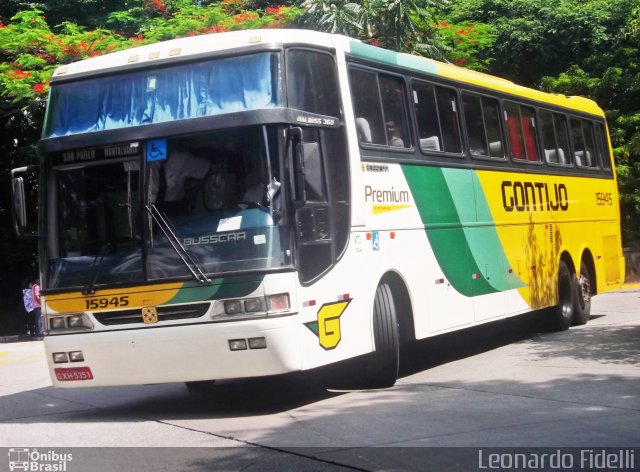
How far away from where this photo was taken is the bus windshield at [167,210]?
969cm

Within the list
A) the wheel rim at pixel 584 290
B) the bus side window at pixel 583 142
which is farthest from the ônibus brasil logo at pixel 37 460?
the bus side window at pixel 583 142

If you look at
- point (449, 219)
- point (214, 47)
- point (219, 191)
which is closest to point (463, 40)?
point (449, 219)

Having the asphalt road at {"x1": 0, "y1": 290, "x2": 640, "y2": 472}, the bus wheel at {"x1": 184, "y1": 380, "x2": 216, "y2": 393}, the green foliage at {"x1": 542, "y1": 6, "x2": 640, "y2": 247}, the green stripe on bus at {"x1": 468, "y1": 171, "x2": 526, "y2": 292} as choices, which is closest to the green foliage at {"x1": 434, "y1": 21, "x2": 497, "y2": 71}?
the green foliage at {"x1": 542, "y1": 6, "x2": 640, "y2": 247}

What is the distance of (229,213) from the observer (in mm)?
9750

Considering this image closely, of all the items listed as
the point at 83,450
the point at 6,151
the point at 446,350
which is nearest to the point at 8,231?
the point at 6,151

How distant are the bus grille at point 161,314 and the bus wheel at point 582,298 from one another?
358 inches

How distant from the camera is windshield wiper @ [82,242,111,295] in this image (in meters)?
10.1

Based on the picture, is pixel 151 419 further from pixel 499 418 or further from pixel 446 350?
pixel 446 350

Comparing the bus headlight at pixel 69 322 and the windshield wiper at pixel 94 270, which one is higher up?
the windshield wiper at pixel 94 270

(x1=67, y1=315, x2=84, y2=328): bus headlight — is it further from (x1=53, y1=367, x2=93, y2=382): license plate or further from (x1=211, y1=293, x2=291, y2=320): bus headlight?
(x1=211, y1=293, x2=291, y2=320): bus headlight

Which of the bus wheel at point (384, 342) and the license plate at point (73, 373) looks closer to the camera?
the license plate at point (73, 373)

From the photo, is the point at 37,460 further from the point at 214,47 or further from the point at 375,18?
the point at 375,18

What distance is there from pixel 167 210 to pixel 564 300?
876 centimetres

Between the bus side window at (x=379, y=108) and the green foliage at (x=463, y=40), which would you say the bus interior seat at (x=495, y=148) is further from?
the green foliage at (x=463, y=40)
